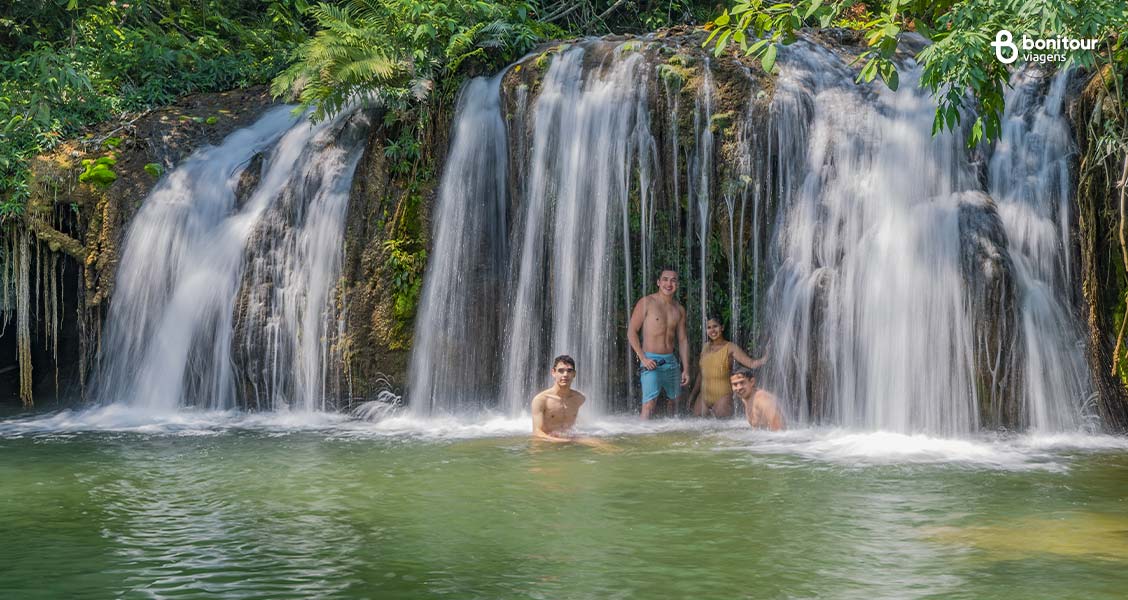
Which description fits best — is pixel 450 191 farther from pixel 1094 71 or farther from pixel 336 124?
pixel 1094 71

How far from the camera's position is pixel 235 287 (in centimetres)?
1399

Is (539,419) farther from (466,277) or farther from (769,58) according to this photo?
(769,58)

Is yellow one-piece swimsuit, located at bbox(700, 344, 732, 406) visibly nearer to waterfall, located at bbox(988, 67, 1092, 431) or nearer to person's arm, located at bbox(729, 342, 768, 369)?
person's arm, located at bbox(729, 342, 768, 369)

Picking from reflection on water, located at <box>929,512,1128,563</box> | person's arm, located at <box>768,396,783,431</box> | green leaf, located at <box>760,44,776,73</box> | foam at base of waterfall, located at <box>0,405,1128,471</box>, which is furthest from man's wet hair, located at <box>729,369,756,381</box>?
reflection on water, located at <box>929,512,1128,563</box>

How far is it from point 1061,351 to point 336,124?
861 centimetres

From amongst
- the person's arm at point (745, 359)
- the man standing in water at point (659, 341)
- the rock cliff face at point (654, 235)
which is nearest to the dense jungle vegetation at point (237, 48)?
the rock cliff face at point (654, 235)

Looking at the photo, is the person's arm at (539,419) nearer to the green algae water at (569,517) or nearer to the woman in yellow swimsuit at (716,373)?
the green algae water at (569,517)

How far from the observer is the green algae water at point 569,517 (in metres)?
5.89

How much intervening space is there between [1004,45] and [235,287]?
8399 mm

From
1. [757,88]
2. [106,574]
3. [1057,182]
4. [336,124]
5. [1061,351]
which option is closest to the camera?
[106,574]

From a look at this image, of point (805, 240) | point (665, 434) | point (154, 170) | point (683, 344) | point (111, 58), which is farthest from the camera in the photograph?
point (111, 58)

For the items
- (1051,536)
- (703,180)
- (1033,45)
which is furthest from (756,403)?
(1051,536)

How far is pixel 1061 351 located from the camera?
11.0m

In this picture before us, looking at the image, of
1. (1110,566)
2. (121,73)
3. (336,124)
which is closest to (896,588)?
(1110,566)
